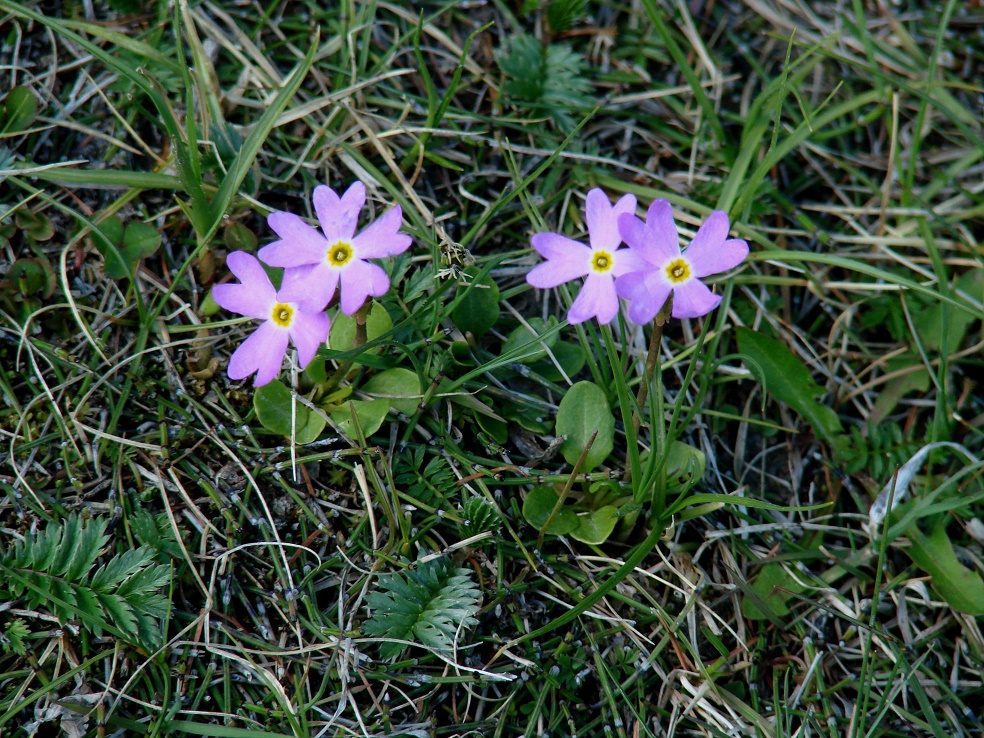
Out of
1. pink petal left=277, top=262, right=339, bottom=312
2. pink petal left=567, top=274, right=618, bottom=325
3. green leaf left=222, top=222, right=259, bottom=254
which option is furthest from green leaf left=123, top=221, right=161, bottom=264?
pink petal left=567, top=274, right=618, bottom=325

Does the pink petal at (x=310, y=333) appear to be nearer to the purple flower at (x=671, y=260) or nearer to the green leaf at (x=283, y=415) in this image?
the green leaf at (x=283, y=415)

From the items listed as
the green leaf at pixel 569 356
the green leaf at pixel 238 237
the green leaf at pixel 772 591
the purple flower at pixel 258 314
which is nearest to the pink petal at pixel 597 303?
the green leaf at pixel 569 356

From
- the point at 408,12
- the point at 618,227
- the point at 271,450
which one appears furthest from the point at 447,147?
the point at 271,450

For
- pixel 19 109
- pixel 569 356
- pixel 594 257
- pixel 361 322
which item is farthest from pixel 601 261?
pixel 19 109

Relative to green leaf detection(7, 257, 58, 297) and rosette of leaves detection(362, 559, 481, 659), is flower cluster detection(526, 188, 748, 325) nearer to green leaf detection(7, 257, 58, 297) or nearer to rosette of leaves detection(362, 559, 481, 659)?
rosette of leaves detection(362, 559, 481, 659)

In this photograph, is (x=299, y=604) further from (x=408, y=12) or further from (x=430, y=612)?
(x=408, y=12)

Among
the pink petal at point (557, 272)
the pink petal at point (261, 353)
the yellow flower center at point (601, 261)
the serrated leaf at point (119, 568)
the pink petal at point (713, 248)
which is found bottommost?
the serrated leaf at point (119, 568)

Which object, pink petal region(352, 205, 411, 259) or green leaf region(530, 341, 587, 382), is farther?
green leaf region(530, 341, 587, 382)
